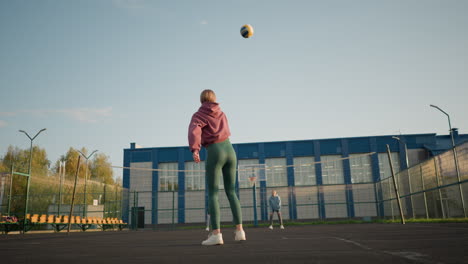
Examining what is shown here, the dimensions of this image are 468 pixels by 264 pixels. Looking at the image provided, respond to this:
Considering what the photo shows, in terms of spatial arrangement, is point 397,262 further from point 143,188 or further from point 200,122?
point 143,188

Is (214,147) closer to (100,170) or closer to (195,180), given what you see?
(195,180)

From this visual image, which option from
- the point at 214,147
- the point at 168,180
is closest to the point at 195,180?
the point at 168,180

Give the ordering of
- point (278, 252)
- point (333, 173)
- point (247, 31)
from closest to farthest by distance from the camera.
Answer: point (278, 252), point (247, 31), point (333, 173)

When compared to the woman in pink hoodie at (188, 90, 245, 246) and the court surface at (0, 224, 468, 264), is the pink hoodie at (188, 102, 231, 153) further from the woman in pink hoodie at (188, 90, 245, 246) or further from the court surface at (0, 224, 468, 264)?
the court surface at (0, 224, 468, 264)

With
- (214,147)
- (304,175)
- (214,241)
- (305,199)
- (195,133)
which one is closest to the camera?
(214,241)

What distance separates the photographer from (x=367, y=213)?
26.4m

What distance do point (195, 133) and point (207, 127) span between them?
0.23 meters

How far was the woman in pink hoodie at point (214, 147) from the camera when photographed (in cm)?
452

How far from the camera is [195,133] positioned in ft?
14.8

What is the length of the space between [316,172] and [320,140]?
3.52m

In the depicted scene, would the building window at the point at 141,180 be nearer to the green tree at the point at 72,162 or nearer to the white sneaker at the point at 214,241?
the green tree at the point at 72,162

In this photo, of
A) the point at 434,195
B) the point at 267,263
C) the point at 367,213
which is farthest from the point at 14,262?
the point at 367,213

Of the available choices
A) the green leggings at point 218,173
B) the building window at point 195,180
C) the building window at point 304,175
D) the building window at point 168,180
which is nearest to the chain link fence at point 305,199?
the building window at point 195,180

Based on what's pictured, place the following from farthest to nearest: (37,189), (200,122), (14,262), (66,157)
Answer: (66,157) → (37,189) → (200,122) → (14,262)
